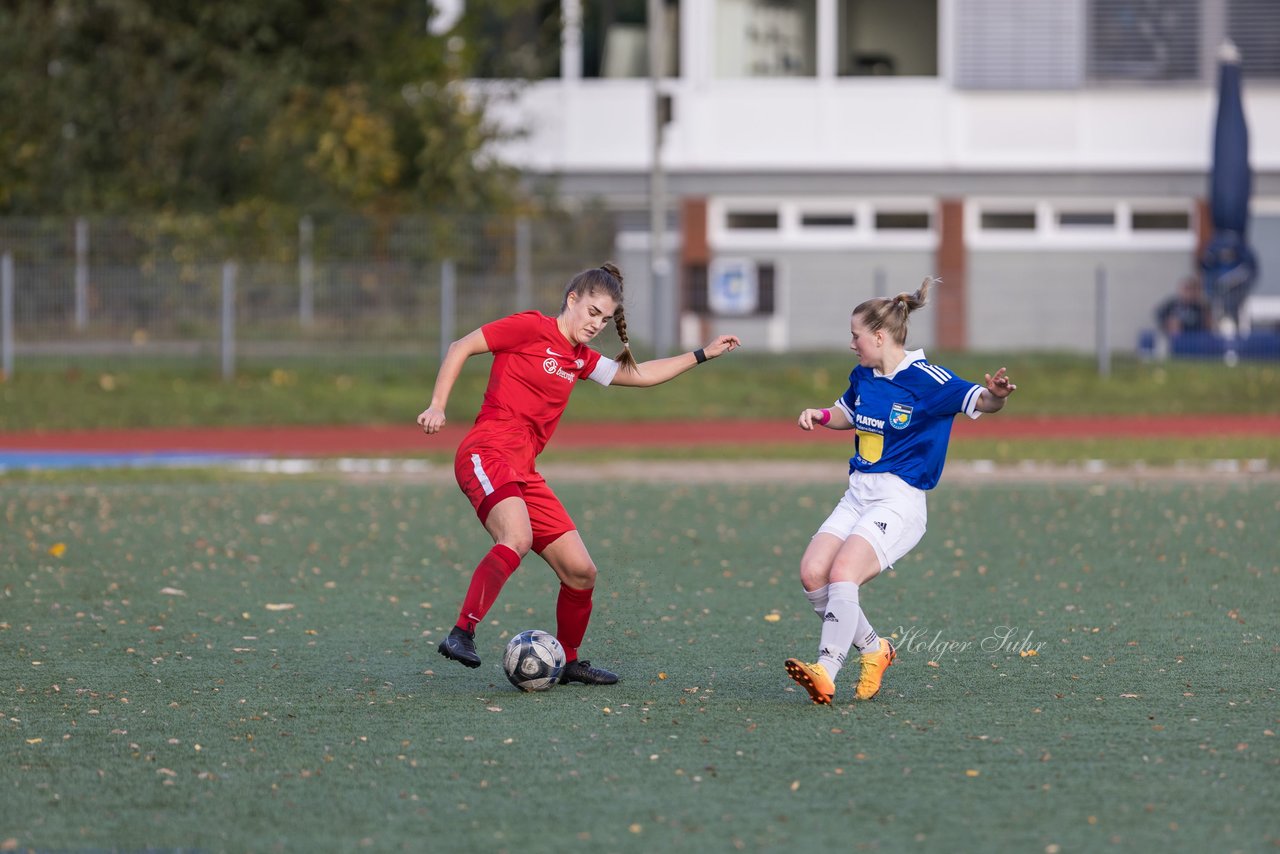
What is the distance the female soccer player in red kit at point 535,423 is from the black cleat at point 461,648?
130mm

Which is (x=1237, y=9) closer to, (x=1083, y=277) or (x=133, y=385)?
(x=1083, y=277)

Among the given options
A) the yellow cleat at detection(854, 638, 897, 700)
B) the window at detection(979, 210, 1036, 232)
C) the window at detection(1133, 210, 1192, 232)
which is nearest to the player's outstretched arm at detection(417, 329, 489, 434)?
the yellow cleat at detection(854, 638, 897, 700)

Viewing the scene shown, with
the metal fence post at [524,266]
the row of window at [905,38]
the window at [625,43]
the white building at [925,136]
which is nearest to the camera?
the metal fence post at [524,266]

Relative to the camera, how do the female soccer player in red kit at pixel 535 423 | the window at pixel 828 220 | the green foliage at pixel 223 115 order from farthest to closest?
the window at pixel 828 220, the green foliage at pixel 223 115, the female soccer player in red kit at pixel 535 423

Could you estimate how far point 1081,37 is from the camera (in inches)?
1319

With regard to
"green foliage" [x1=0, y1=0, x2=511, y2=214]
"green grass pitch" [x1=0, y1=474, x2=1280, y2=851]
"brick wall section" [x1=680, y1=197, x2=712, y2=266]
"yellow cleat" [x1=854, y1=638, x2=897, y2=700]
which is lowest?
"green grass pitch" [x1=0, y1=474, x2=1280, y2=851]

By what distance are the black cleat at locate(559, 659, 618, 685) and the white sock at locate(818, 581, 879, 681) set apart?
3.33 ft

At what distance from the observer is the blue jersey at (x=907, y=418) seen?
7422mm

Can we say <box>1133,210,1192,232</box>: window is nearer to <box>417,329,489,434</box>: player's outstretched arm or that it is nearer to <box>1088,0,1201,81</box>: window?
<box>1088,0,1201,81</box>: window

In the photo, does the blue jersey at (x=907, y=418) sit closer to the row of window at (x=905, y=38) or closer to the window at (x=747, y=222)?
the row of window at (x=905, y=38)

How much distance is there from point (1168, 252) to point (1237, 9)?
14.7 feet

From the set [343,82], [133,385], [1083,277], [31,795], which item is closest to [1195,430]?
[1083,277]

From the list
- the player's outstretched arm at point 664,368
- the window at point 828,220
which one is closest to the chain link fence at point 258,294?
the window at point 828,220

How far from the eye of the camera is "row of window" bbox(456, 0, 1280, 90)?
33.4 meters
